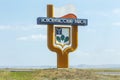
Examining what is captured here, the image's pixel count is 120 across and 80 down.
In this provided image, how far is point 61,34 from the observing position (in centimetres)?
4238

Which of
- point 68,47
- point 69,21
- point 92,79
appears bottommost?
point 92,79

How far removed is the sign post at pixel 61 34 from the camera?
136 feet

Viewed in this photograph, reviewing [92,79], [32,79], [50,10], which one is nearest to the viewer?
[32,79]

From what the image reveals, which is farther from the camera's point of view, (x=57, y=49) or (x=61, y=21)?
(x=61, y=21)

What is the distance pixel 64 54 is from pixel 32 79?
9335 mm

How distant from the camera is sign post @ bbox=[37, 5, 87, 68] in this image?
41.3 metres

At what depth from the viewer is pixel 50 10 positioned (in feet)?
135

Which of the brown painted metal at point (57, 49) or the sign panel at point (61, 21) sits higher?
the sign panel at point (61, 21)

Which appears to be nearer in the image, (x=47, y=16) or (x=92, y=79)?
(x=92, y=79)

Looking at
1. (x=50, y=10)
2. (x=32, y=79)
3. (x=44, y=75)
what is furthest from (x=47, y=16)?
(x=32, y=79)

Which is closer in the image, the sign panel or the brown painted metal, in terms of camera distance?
the sign panel

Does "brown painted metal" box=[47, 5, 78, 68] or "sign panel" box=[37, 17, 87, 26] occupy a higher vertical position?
"sign panel" box=[37, 17, 87, 26]

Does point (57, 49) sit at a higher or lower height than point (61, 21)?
lower

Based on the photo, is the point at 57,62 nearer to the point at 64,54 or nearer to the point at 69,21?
the point at 64,54
